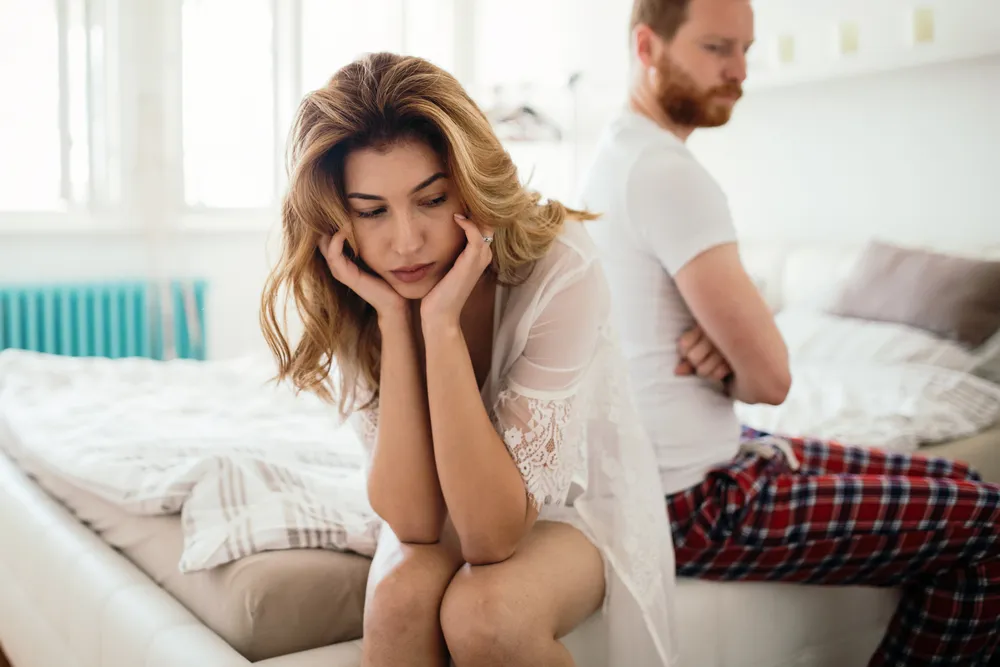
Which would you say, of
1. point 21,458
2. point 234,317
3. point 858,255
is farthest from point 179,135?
point 858,255

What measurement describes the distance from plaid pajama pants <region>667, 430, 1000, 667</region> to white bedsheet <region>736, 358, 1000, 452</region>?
57 cm

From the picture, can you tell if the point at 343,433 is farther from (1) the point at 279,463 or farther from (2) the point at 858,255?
(2) the point at 858,255

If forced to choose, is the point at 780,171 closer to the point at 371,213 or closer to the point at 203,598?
the point at 371,213

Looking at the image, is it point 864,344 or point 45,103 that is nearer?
point 864,344

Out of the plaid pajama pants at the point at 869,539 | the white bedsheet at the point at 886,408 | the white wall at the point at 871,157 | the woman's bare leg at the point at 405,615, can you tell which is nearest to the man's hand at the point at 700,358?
the plaid pajama pants at the point at 869,539

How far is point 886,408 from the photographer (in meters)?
2.06

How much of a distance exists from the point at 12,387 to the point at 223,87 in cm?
248

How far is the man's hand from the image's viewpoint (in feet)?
4.41

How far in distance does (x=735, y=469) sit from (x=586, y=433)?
0.75 feet

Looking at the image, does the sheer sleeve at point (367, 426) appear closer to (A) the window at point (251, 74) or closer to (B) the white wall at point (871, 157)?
(B) the white wall at point (871, 157)

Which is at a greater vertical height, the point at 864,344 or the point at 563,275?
the point at 563,275

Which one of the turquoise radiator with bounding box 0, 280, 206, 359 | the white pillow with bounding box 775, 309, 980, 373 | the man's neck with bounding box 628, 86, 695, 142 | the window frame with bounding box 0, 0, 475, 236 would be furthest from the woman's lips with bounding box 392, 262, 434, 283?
the turquoise radiator with bounding box 0, 280, 206, 359

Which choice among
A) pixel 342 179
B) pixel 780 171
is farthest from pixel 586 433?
pixel 780 171

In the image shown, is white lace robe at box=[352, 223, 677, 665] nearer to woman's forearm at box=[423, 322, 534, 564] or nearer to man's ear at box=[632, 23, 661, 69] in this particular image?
woman's forearm at box=[423, 322, 534, 564]
